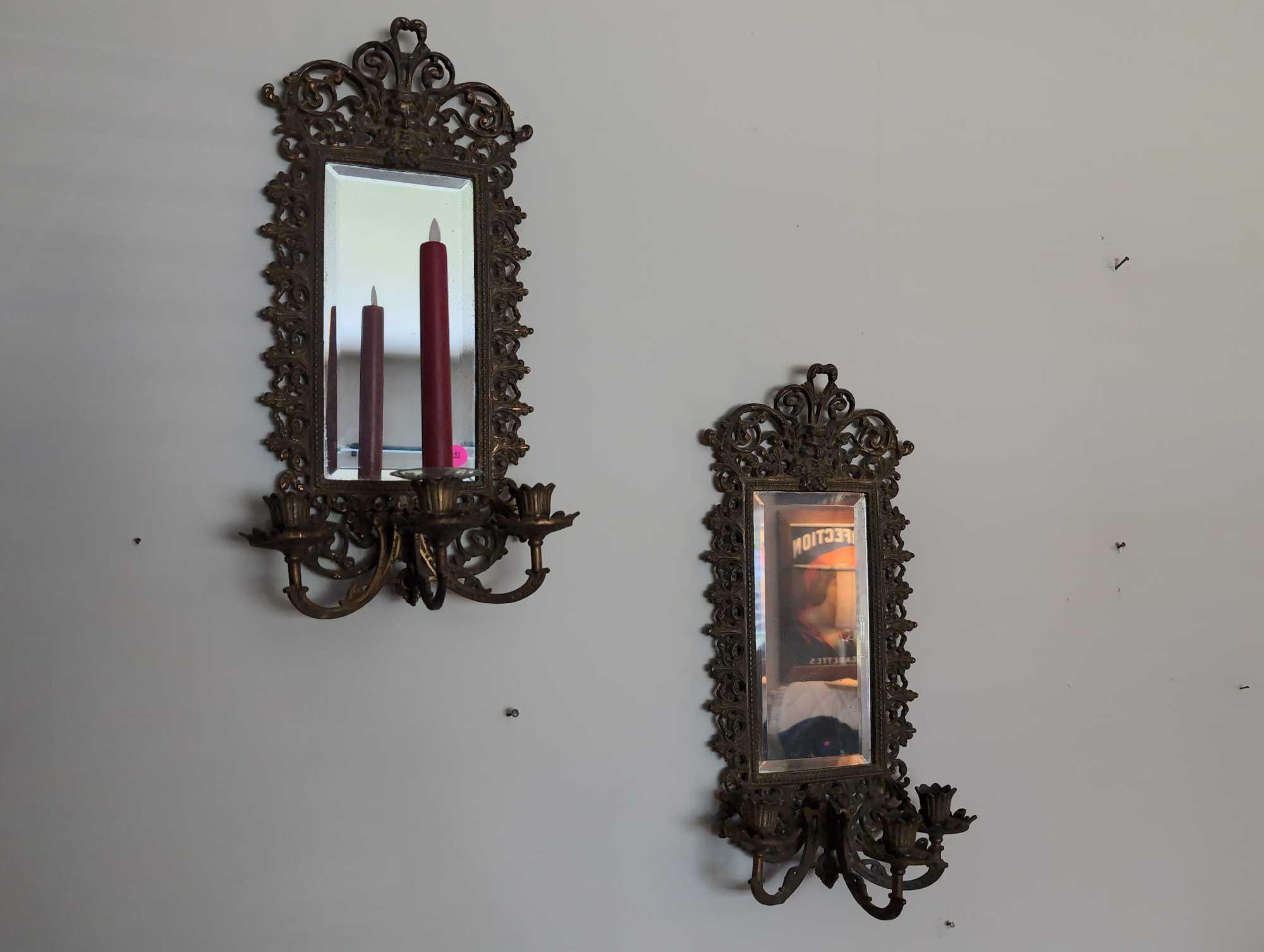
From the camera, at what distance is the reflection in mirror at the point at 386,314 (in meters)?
0.97

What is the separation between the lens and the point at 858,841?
43.9 inches

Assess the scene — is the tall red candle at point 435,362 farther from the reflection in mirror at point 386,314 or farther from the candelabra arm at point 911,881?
the candelabra arm at point 911,881

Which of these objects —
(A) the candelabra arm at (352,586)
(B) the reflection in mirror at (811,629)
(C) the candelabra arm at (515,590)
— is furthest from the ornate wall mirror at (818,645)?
(A) the candelabra arm at (352,586)

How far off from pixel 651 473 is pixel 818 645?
26 cm

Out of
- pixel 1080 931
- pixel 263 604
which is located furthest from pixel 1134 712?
pixel 263 604

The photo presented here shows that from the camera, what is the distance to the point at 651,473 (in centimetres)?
110

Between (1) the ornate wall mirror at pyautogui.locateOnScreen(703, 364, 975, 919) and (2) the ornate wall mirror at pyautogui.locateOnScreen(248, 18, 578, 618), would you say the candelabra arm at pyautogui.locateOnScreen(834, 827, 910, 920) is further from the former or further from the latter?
(2) the ornate wall mirror at pyautogui.locateOnScreen(248, 18, 578, 618)

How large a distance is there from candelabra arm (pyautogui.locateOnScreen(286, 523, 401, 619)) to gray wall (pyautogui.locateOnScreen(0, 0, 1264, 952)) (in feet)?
0.19

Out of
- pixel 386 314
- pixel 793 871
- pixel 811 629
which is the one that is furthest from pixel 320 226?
pixel 793 871

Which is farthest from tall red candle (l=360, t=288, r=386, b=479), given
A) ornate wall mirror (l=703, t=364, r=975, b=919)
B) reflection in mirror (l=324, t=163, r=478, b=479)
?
ornate wall mirror (l=703, t=364, r=975, b=919)

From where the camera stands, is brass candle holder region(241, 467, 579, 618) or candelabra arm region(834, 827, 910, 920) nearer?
brass candle holder region(241, 467, 579, 618)

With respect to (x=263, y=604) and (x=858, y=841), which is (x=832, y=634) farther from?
(x=263, y=604)

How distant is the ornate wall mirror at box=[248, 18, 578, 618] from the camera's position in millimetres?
954

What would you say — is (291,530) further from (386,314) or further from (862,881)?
(862,881)
